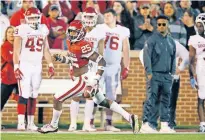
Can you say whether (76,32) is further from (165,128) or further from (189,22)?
(189,22)

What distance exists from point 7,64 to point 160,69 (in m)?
2.91

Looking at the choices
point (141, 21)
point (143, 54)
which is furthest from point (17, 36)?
point (141, 21)

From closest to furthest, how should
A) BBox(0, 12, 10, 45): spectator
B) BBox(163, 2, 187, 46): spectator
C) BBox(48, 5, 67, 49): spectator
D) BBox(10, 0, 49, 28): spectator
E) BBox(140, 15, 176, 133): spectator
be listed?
BBox(140, 15, 176, 133): spectator, BBox(10, 0, 49, 28): spectator, BBox(0, 12, 10, 45): spectator, BBox(48, 5, 67, 49): spectator, BBox(163, 2, 187, 46): spectator

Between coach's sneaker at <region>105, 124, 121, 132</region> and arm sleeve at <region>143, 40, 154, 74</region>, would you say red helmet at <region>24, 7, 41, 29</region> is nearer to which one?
arm sleeve at <region>143, 40, 154, 74</region>

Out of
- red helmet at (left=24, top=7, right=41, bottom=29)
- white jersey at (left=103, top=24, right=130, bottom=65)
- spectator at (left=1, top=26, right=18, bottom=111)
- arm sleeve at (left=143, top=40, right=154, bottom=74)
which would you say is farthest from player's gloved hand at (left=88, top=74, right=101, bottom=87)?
spectator at (left=1, top=26, right=18, bottom=111)

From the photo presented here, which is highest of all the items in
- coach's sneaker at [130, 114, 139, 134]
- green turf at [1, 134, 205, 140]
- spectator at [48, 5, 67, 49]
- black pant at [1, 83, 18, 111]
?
spectator at [48, 5, 67, 49]

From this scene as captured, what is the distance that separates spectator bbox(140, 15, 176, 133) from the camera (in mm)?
16875

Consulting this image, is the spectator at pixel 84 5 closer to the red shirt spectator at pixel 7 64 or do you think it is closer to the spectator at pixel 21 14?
the spectator at pixel 21 14

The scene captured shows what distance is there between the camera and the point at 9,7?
20344 millimetres

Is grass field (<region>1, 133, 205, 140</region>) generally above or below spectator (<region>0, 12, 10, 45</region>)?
below

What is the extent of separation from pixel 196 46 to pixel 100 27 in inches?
67.8

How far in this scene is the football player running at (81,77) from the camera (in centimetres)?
1520

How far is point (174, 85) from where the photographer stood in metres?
18.1

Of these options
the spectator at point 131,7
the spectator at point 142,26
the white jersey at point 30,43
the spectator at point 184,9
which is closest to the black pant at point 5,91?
the white jersey at point 30,43
